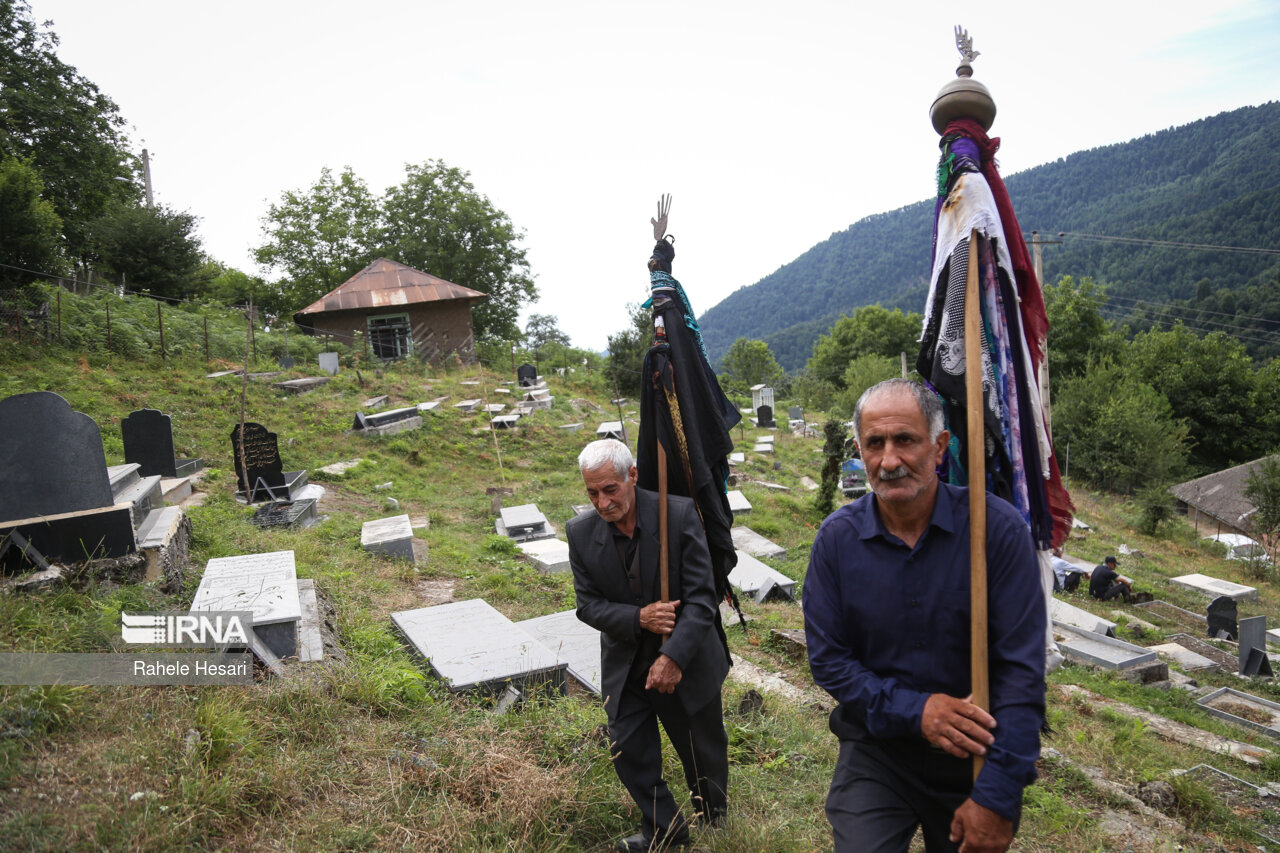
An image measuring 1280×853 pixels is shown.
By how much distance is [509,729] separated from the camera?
11.8ft

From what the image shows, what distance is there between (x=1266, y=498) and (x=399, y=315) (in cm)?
2892

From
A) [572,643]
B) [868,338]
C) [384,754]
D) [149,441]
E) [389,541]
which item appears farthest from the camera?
[868,338]

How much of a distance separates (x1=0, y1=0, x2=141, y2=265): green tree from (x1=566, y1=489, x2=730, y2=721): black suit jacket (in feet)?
80.8

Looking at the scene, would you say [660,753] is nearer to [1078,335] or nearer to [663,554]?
[663,554]

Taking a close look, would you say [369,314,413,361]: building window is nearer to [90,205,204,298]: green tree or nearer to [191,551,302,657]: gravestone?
[90,205,204,298]: green tree

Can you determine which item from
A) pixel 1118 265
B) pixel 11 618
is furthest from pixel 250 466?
pixel 1118 265

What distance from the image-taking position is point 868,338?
59062mm

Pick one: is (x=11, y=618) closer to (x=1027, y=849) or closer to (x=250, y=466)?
(x=1027, y=849)

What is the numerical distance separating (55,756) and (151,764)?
38 centimetres

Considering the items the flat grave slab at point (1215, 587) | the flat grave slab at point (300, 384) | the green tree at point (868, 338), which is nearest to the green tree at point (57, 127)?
the flat grave slab at point (300, 384)

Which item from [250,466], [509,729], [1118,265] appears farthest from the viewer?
[1118,265]

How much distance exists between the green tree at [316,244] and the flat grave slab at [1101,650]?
31.7 metres

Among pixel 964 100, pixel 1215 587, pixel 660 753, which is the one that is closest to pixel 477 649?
pixel 660 753

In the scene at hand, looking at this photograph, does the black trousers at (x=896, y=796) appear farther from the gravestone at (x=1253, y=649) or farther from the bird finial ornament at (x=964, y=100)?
the gravestone at (x=1253, y=649)
